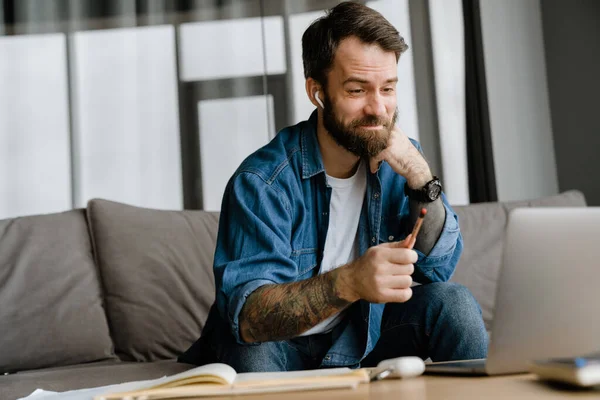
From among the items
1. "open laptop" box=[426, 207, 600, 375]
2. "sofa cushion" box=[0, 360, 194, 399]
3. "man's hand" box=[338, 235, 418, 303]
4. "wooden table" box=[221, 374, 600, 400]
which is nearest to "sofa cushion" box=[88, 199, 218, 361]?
"sofa cushion" box=[0, 360, 194, 399]

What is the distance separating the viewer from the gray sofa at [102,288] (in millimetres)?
1805

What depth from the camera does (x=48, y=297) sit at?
1.86 metres

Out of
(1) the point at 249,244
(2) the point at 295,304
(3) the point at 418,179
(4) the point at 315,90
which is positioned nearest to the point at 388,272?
(2) the point at 295,304

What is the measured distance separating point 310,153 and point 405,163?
0.20m

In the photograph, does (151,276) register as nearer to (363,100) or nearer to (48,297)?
(48,297)

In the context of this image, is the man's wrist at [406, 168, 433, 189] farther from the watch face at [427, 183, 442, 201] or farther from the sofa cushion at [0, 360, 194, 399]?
the sofa cushion at [0, 360, 194, 399]

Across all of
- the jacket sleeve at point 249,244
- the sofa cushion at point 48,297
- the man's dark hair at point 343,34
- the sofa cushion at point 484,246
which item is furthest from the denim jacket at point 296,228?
the sofa cushion at point 484,246

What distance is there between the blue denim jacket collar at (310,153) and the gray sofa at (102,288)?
551 mm

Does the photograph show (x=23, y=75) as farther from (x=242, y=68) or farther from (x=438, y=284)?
(x=438, y=284)

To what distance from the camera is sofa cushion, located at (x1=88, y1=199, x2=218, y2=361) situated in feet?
6.23

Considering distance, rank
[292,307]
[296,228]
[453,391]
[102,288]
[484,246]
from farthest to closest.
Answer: [484,246], [102,288], [296,228], [292,307], [453,391]

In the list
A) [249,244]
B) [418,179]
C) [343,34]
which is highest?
[343,34]

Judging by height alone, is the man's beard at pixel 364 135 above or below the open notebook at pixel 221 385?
above

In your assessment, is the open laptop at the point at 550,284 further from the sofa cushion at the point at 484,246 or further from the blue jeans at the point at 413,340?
the sofa cushion at the point at 484,246
